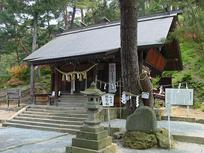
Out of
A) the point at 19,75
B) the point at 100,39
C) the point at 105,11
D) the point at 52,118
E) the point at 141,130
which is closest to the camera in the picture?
the point at 141,130

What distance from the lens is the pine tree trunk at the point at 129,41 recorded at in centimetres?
1015

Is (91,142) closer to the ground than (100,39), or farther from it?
closer to the ground

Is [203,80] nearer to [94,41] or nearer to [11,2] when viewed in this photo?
[94,41]

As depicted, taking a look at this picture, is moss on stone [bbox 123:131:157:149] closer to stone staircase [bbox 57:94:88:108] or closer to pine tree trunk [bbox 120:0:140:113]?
pine tree trunk [bbox 120:0:140:113]

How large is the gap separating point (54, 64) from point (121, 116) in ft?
18.2

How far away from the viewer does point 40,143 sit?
905 centimetres

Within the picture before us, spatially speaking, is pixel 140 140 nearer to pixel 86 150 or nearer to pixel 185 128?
pixel 86 150

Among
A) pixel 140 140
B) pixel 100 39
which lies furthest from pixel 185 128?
pixel 100 39

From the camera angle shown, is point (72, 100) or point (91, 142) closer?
point (91, 142)

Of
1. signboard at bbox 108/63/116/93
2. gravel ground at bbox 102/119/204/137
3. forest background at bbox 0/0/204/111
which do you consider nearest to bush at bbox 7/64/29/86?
forest background at bbox 0/0/204/111

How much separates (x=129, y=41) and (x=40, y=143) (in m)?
4.78

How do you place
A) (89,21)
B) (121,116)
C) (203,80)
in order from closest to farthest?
(121,116) → (203,80) → (89,21)

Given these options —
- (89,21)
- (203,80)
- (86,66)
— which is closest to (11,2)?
(86,66)

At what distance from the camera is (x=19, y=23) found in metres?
23.7
